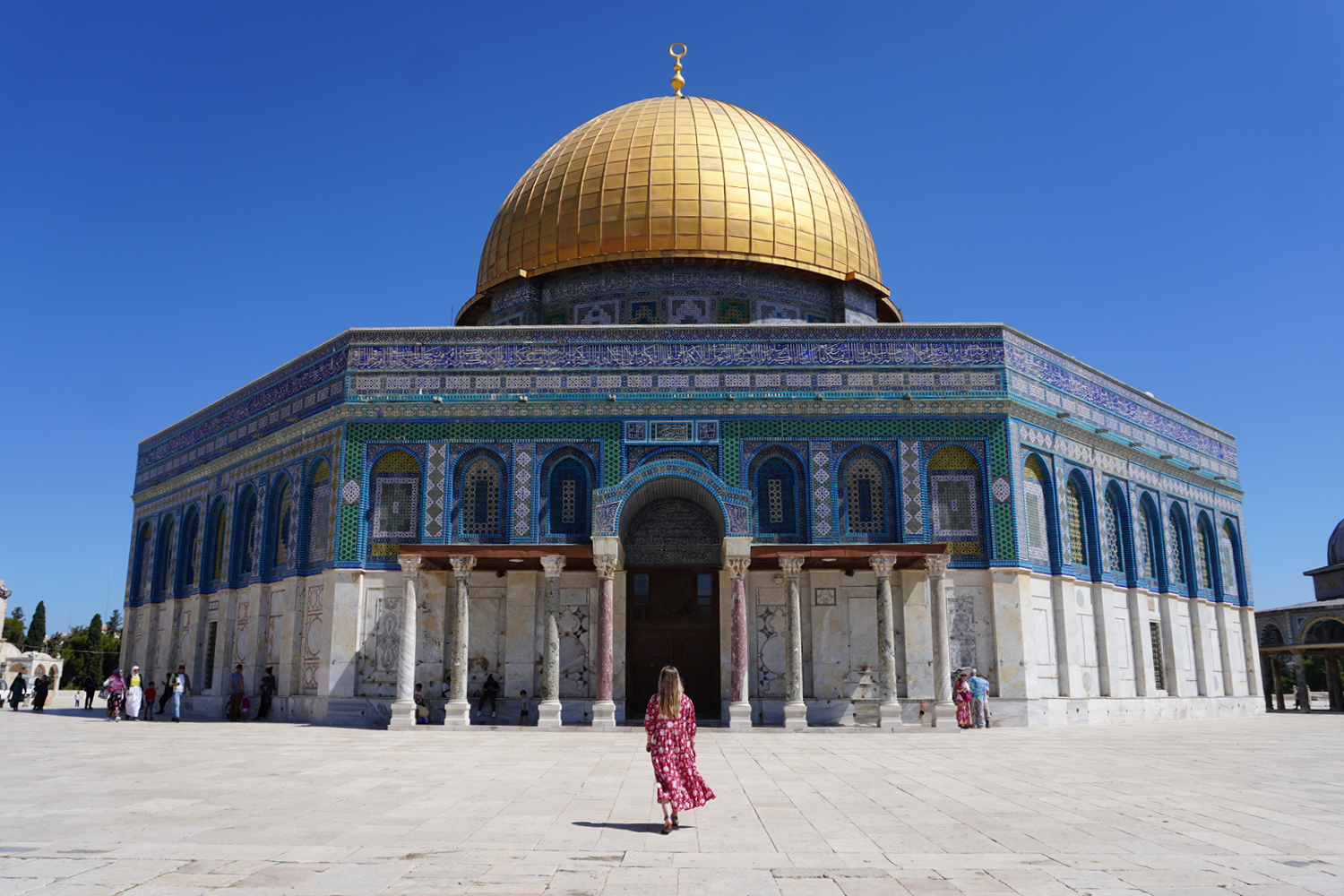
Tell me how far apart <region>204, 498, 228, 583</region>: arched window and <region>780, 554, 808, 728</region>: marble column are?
1474 centimetres

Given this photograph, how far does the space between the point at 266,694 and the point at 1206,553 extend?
23951 millimetres

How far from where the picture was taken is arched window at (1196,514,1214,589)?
27.5 metres

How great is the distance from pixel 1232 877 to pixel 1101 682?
17.8 metres

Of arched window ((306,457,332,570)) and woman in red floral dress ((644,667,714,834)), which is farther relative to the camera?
arched window ((306,457,332,570))

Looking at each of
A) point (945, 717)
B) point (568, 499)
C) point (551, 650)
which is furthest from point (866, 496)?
point (551, 650)

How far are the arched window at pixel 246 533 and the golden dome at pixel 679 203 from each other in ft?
25.6

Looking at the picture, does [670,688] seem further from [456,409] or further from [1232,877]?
[456,409]

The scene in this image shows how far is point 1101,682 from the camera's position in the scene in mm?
22172

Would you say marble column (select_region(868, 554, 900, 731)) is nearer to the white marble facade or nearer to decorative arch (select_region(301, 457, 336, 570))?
the white marble facade

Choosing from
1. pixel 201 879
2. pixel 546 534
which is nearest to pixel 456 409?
pixel 546 534

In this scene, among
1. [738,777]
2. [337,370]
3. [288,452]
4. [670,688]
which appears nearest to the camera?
[670,688]

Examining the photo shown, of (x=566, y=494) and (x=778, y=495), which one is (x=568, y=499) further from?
(x=778, y=495)

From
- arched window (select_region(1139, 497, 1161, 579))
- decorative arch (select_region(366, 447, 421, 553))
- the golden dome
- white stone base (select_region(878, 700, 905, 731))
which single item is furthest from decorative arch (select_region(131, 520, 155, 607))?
arched window (select_region(1139, 497, 1161, 579))

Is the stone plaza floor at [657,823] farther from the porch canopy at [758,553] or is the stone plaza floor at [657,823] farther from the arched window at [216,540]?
the arched window at [216,540]
